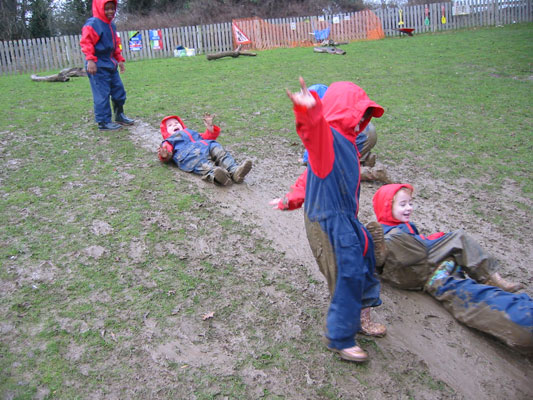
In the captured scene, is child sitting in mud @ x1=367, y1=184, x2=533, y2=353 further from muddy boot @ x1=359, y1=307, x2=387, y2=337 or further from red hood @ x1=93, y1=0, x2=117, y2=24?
red hood @ x1=93, y1=0, x2=117, y2=24

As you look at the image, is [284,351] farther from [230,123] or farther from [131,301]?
[230,123]

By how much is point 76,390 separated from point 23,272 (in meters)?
1.49

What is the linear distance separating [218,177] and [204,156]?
58cm

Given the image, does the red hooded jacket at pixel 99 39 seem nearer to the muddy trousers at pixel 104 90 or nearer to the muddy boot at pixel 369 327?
the muddy trousers at pixel 104 90

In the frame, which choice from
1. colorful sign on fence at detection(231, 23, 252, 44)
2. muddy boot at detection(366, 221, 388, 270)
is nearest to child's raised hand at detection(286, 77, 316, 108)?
muddy boot at detection(366, 221, 388, 270)

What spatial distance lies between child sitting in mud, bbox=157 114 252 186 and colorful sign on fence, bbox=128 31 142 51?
45.5ft

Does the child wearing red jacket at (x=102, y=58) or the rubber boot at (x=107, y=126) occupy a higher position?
the child wearing red jacket at (x=102, y=58)

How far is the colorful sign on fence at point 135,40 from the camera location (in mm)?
18562

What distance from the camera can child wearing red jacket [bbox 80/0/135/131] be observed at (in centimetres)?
699

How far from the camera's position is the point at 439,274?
395 centimetres

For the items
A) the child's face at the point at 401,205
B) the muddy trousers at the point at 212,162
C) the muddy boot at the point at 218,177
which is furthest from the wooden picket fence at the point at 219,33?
the child's face at the point at 401,205

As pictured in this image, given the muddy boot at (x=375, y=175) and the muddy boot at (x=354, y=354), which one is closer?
the muddy boot at (x=354, y=354)

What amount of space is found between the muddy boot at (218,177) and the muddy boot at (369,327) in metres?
2.58

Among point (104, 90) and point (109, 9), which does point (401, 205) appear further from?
point (109, 9)
